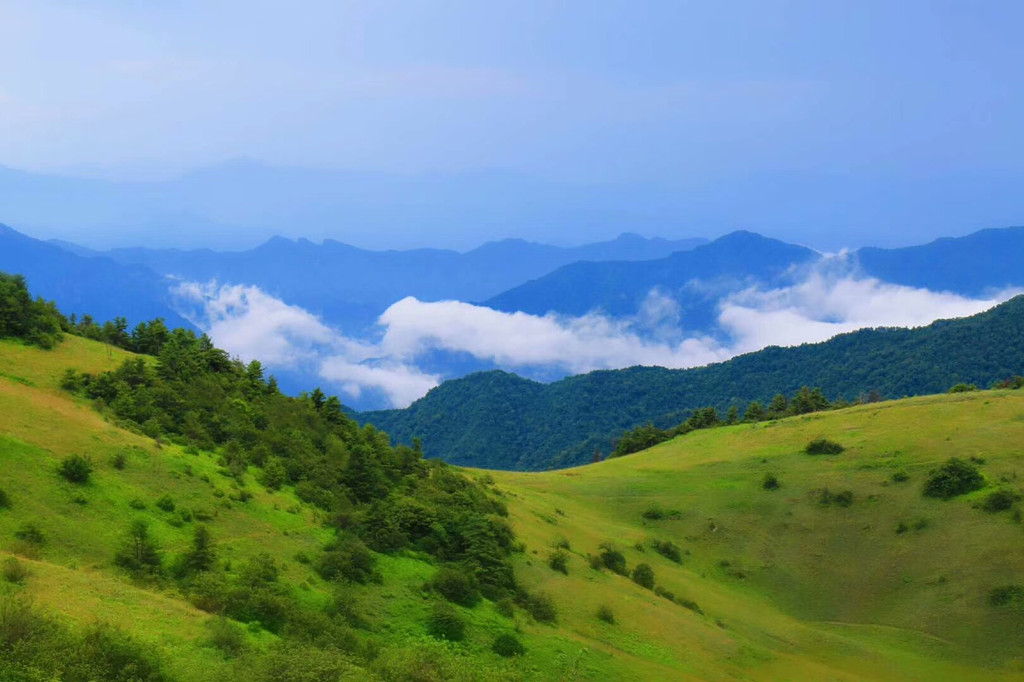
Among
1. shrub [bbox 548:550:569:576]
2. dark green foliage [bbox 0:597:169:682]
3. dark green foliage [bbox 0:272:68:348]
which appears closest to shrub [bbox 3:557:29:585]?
dark green foliage [bbox 0:597:169:682]

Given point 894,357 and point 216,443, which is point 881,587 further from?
point 894,357

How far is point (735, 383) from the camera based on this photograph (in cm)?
19362

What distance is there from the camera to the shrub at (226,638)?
59.0ft

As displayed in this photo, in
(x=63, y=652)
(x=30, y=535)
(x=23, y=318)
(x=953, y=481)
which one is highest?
(x=23, y=318)

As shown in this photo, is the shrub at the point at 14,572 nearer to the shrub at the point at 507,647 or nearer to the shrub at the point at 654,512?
the shrub at the point at 507,647

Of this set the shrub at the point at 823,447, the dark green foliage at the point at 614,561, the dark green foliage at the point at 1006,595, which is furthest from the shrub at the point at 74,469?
the shrub at the point at 823,447

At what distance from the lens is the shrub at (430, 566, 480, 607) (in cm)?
2783

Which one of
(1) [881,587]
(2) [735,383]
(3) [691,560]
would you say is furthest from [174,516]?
(2) [735,383]

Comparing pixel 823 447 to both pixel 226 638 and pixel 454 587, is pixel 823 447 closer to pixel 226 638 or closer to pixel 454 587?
pixel 454 587

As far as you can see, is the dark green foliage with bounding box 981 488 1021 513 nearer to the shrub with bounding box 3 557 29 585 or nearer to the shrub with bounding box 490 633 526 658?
the shrub with bounding box 490 633 526 658

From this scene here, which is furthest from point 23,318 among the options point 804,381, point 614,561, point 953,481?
point 804,381

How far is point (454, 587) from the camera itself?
28.1 m

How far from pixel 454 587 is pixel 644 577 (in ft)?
60.3

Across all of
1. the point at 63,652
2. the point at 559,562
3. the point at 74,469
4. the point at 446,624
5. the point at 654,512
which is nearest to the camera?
the point at 63,652
